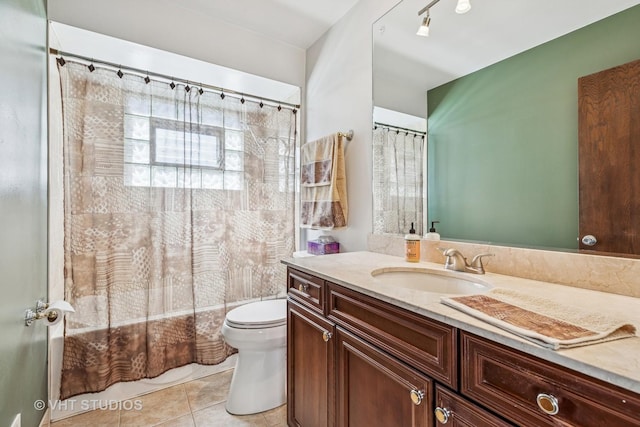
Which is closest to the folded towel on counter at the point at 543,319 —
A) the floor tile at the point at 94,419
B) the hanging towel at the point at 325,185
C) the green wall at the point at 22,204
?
the hanging towel at the point at 325,185

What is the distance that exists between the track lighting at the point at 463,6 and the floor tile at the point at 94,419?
2.76 metres

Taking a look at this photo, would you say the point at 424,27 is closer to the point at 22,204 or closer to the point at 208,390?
the point at 22,204

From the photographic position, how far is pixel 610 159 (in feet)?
3.01

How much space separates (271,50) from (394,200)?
154cm

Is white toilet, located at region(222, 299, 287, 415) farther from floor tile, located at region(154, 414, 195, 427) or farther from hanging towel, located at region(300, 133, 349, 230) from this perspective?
hanging towel, located at region(300, 133, 349, 230)

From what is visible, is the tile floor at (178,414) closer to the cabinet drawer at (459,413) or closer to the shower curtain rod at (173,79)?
the cabinet drawer at (459,413)

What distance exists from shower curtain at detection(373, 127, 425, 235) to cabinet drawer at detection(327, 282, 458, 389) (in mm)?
680

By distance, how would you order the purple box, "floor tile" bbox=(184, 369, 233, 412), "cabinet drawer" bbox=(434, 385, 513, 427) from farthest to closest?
1. the purple box
2. "floor tile" bbox=(184, 369, 233, 412)
3. "cabinet drawer" bbox=(434, 385, 513, 427)

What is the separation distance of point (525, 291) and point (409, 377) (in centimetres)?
45

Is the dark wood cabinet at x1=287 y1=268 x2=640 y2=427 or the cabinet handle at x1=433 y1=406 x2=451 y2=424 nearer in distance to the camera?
the dark wood cabinet at x1=287 y1=268 x2=640 y2=427

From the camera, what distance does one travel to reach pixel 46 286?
4.88 ft

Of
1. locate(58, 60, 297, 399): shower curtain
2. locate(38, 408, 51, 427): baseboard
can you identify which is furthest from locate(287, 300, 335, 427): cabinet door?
locate(38, 408, 51, 427): baseboard

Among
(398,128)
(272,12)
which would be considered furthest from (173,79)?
(398,128)

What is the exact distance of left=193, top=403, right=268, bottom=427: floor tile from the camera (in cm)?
157
